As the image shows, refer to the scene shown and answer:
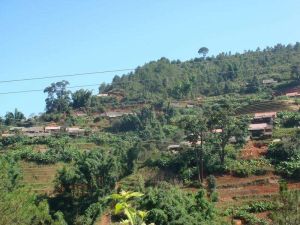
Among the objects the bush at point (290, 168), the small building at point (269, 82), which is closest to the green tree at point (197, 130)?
the bush at point (290, 168)

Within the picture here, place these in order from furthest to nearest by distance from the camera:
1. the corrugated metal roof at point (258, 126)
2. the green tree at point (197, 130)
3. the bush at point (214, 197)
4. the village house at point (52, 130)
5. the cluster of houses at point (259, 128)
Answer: the village house at point (52, 130), the corrugated metal roof at point (258, 126), the cluster of houses at point (259, 128), the green tree at point (197, 130), the bush at point (214, 197)

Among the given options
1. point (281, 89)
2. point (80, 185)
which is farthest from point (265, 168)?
point (281, 89)

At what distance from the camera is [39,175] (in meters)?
42.0

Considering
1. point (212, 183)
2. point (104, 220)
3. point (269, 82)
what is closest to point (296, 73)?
point (269, 82)

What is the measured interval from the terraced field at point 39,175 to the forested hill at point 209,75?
92.1 feet

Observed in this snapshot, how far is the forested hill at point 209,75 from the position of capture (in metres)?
69.6

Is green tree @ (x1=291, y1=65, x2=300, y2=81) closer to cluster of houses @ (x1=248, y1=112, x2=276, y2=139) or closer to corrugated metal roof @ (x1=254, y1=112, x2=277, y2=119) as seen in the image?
cluster of houses @ (x1=248, y1=112, x2=276, y2=139)

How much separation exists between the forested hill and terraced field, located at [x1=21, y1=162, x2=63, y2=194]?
28.1 m

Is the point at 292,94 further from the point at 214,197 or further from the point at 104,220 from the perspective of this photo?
the point at 104,220

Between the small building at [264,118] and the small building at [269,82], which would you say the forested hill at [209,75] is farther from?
the small building at [264,118]

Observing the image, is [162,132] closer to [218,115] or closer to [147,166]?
[147,166]

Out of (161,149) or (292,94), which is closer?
(161,149)

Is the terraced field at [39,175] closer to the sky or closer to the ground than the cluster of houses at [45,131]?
closer to the ground

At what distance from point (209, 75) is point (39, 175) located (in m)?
41.6
